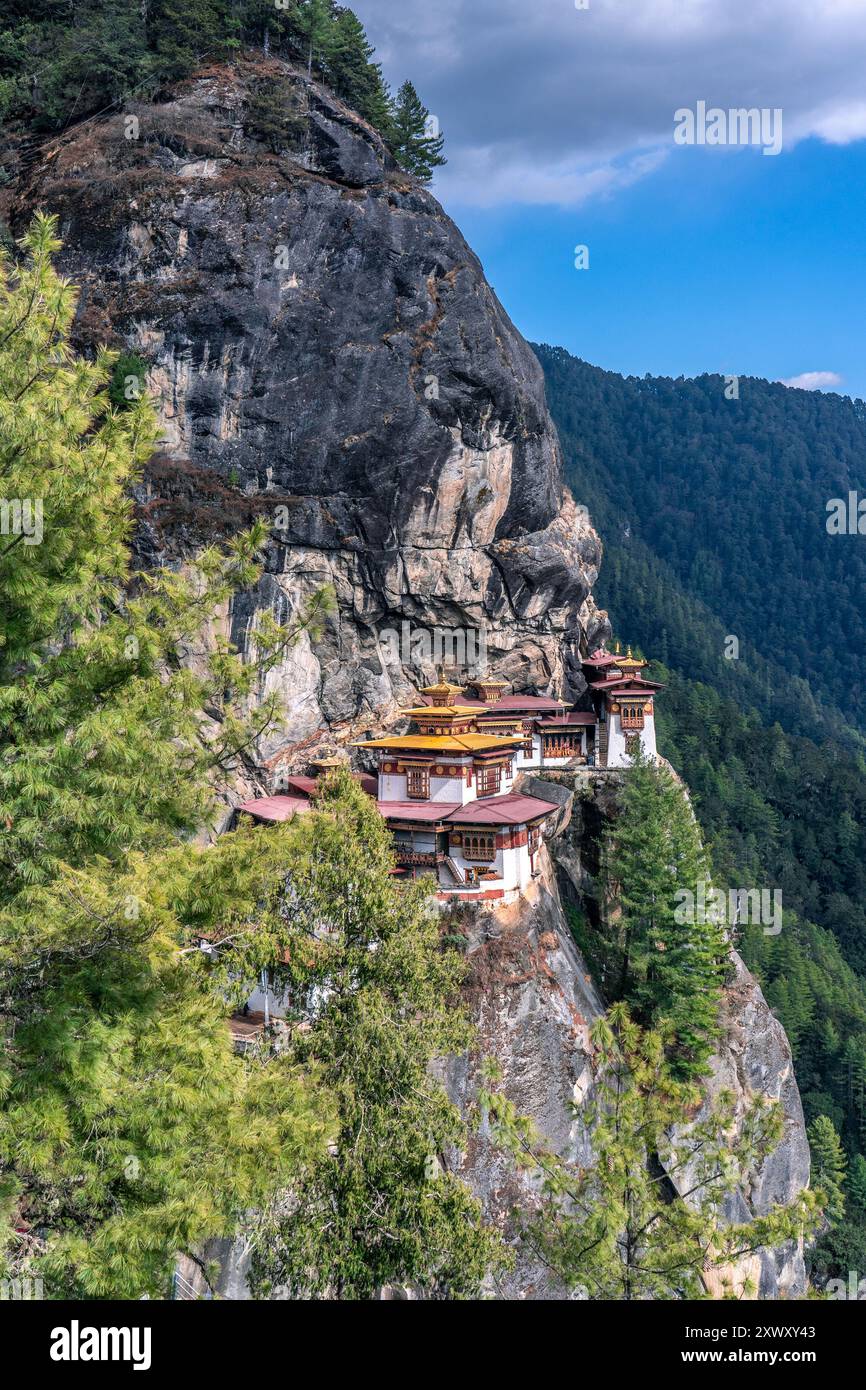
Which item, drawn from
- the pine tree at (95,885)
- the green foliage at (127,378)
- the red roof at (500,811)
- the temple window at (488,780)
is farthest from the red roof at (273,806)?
the pine tree at (95,885)

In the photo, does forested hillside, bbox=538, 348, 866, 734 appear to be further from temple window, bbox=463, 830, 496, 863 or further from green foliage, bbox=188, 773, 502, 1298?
green foliage, bbox=188, 773, 502, 1298

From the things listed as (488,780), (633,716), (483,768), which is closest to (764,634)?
(633,716)

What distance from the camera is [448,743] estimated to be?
26031mm

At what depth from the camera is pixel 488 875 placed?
23297mm

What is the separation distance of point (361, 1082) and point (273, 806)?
16974 mm

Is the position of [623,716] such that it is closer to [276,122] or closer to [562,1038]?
[562,1038]

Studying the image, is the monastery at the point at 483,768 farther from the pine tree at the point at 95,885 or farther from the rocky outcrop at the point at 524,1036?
the pine tree at the point at 95,885

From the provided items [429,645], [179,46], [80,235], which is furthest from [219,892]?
[179,46]

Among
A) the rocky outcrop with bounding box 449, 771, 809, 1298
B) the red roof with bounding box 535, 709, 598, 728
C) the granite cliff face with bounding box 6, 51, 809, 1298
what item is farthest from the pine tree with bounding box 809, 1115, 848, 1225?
the red roof with bounding box 535, 709, 598, 728

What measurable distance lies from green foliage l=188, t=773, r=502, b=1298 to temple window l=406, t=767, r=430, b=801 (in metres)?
14.6

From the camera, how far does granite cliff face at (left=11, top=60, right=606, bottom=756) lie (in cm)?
2947

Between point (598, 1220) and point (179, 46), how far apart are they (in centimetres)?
4080

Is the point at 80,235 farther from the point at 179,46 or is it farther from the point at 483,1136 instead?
the point at 483,1136

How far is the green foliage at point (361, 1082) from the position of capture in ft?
31.9
